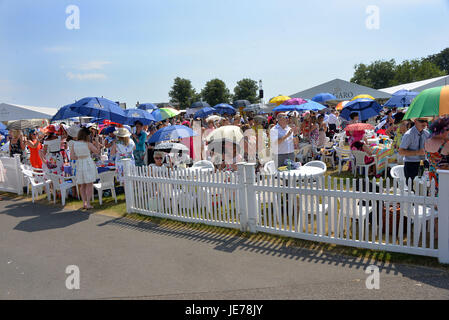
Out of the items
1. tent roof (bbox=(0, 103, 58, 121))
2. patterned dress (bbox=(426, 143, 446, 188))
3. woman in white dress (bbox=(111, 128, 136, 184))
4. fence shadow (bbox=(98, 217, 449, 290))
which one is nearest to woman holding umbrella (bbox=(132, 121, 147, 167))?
woman in white dress (bbox=(111, 128, 136, 184))

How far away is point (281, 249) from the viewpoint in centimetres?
487

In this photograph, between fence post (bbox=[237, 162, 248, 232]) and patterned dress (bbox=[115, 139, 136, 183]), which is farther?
patterned dress (bbox=[115, 139, 136, 183])

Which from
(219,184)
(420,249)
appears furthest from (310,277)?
(219,184)

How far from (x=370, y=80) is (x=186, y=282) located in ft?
325

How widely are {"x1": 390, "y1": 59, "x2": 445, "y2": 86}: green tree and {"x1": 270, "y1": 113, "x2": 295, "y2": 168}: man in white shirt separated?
7588 centimetres

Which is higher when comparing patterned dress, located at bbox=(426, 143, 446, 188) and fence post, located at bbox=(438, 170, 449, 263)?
patterned dress, located at bbox=(426, 143, 446, 188)

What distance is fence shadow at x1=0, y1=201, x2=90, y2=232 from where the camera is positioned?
22.3 feet

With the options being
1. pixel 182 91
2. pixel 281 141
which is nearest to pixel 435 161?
pixel 281 141

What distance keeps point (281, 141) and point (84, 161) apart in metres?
4.66

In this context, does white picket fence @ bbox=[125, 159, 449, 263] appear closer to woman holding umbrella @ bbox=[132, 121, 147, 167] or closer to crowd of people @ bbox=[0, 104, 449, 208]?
crowd of people @ bbox=[0, 104, 449, 208]

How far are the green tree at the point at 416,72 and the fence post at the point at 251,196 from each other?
78142mm

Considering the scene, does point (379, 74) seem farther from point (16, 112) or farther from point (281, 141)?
point (281, 141)

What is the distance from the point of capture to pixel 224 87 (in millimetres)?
78750
